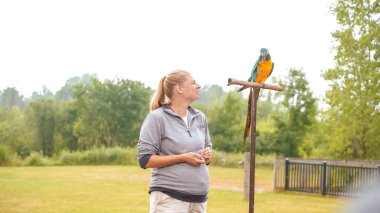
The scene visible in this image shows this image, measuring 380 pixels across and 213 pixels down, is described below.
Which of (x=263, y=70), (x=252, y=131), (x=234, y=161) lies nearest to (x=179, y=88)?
(x=252, y=131)

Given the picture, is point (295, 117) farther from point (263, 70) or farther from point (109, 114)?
point (263, 70)

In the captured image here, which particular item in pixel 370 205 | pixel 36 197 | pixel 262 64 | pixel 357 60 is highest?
pixel 357 60

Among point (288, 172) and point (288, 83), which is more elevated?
point (288, 83)

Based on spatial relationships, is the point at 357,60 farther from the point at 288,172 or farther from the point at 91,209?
the point at 91,209

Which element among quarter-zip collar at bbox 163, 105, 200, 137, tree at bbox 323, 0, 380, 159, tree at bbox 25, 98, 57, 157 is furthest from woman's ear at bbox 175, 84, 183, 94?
tree at bbox 25, 98, 57, 157

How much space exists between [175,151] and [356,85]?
14791mm

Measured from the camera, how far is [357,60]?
1689cm

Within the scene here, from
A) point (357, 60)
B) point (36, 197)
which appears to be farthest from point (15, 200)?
point (357, 60)

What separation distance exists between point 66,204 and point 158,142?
27.9 feet

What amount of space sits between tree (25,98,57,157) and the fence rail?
33380mm

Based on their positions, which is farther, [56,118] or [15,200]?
[56,118]

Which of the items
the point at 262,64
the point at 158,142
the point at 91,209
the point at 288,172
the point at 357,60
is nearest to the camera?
the point at 158,142

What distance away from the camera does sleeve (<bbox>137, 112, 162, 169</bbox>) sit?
112 inches

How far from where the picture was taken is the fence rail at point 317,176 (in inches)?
497
